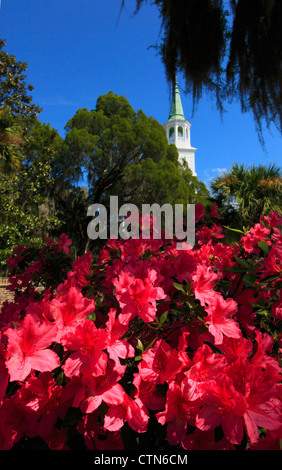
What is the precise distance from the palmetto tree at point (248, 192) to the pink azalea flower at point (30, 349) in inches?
250

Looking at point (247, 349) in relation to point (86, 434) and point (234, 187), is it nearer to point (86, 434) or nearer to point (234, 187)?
point (86, 434)

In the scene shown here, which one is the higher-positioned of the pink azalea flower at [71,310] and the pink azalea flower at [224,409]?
the pink azalea flower at [71,310]

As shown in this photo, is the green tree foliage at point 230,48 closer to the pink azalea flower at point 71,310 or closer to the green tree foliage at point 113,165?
the pink azalea flower at point 71,310

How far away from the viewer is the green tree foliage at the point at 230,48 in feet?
5.08

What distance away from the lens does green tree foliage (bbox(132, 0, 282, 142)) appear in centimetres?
155

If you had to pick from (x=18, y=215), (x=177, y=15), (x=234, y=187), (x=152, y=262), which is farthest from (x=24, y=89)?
(x=152, y=262)

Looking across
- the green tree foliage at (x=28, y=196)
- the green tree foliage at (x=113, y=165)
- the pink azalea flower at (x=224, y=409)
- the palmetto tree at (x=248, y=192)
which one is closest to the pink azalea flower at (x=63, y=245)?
the pink azalea flower at (x=224, y=409)

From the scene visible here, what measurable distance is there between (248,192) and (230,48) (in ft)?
18.6

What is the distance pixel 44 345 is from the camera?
1.86 feet

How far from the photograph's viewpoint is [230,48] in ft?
5.56

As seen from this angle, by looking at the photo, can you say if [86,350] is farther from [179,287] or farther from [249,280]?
[249,280]
